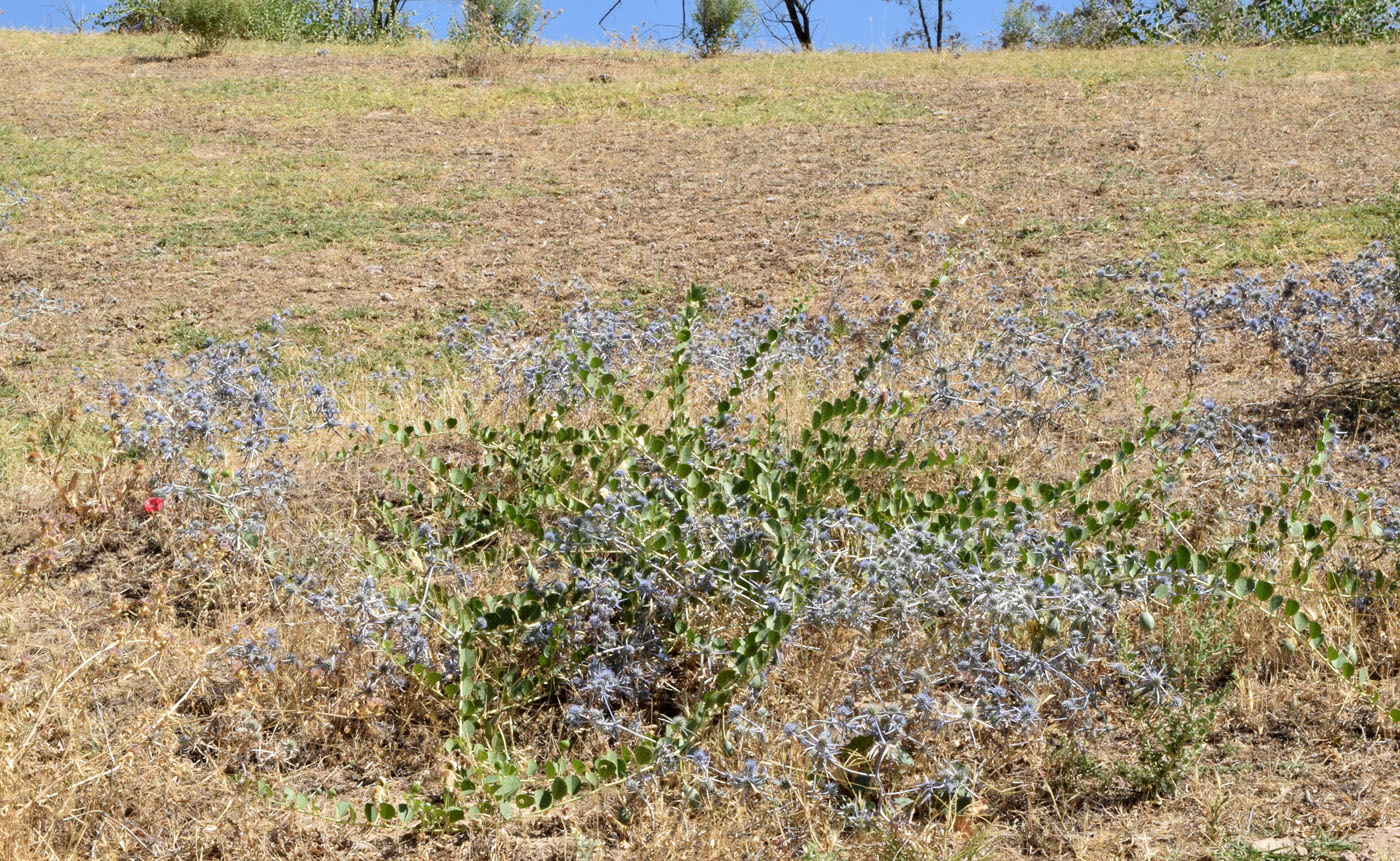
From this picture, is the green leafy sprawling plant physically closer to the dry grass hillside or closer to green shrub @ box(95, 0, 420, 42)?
the dry grass hillside

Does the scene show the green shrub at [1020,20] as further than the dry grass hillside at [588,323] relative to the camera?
Yes

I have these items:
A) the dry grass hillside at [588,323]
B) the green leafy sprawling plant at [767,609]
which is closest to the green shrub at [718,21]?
the dry grass hillside at [588,323]

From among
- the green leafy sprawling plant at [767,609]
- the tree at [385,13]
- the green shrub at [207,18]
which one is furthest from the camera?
the tree at [385,13]

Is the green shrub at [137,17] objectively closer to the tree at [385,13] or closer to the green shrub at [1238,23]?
the tree at [385,13]

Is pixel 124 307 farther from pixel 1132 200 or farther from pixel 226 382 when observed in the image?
pixel 1132 200

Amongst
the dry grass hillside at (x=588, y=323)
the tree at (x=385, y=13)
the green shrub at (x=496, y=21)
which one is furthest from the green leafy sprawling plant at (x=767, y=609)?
the tree at (x=385, y=13)

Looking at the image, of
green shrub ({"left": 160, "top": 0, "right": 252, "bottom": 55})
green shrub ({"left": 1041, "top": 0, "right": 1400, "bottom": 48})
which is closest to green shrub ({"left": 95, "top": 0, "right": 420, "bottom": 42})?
green shrub ({"left": 160, "top": 0, "right": 252, "bottom": 55})

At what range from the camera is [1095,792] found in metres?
2.92

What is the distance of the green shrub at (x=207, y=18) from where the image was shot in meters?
15.6

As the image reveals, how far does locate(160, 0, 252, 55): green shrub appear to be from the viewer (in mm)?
15562

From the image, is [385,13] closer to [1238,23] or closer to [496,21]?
Result: [496,21]

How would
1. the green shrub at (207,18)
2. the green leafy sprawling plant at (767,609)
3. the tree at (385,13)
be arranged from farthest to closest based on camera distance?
the tree at (385,13) < the green shrub at (207,18) < the green leafy sprawling plant at (767,609)

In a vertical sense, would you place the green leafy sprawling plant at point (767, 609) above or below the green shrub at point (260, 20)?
below

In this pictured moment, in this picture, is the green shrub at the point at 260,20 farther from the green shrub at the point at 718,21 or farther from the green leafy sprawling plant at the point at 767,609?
the green leafy sprawling plant at the point at 767,609
